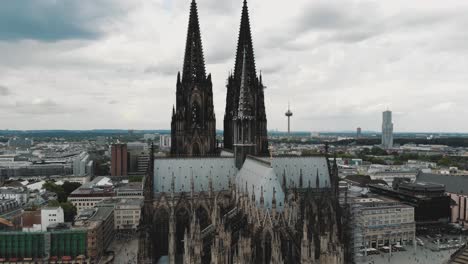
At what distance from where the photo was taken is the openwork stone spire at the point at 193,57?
218 feet

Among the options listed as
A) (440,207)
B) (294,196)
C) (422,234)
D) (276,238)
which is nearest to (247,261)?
(276,238)

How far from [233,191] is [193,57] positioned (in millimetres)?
25082

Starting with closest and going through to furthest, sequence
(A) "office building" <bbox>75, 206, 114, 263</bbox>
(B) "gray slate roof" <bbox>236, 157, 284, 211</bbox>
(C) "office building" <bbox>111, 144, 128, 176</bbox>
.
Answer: (B) "gray slate roof" <bbox>236, 157, 284, 211</bbox> < (A) "office building" <bbox>75, 206, 114, 263</bbox> < (C) "office building" <bbox>111, 144, 128, 176</bbox>

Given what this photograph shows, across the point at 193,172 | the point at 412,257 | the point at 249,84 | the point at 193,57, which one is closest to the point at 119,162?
the point at 193,57

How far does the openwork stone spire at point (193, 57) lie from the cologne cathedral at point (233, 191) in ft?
0.55

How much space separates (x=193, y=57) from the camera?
66750mm

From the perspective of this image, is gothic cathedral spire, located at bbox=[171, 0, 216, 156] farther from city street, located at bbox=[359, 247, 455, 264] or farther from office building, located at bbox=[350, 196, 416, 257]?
city street, located at bbox=[359, 247, 455, 264]

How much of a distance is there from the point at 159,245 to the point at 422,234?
208ft

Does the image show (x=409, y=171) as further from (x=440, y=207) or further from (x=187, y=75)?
(x=187, y=75)

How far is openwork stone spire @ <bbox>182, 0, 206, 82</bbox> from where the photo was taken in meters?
66.4

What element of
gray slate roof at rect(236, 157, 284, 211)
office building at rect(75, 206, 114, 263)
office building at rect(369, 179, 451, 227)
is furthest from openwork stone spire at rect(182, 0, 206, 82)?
office building at rect(369, 179, 451, 227)

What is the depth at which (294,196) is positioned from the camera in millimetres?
41969

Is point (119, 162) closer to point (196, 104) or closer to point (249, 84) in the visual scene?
point (196, 104)

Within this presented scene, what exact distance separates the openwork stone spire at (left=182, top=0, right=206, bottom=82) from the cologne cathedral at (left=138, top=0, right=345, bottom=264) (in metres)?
0.17
